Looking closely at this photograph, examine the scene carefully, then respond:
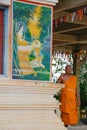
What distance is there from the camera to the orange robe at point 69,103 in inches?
330

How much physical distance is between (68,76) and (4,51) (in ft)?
7.57

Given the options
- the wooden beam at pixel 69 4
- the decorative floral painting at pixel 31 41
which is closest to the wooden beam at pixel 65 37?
the wooden beam at pixel 69 4

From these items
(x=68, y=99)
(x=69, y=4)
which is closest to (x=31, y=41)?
(x=69, y=4)

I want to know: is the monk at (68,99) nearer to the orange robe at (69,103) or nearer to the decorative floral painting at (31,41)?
the orange robe at (69,103)

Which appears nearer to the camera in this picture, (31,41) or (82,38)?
(31,41)

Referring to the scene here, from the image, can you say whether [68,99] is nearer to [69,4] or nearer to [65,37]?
[69,4]

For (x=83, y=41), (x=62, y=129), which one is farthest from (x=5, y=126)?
(x=83, y=41)

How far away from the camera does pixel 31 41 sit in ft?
21.7

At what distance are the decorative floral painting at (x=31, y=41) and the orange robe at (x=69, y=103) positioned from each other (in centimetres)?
172

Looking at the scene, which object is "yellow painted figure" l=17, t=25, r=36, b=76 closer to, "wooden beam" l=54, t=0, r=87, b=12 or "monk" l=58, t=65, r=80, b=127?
"wooden beam" l=54, t=0, r=87, b=12

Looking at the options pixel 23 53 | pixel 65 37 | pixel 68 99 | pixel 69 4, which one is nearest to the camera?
pixel 23 53

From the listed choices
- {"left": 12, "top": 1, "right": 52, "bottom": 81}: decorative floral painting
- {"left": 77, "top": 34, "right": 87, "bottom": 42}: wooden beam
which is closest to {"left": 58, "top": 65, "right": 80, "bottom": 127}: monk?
{"left": 12, "top": 1, "right": 52, "bottom": 81}: decorative floral painting

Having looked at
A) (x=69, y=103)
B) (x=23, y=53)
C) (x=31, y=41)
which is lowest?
(x=69, y=103)

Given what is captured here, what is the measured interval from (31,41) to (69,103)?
7.29 feet
